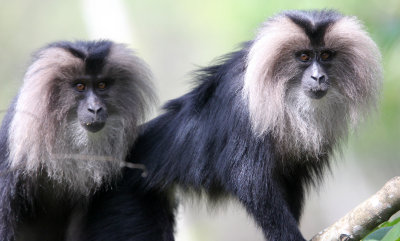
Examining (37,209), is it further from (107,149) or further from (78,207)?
(107,149)

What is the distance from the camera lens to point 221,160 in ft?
17.5

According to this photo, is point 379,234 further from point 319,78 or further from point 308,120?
point 308,120

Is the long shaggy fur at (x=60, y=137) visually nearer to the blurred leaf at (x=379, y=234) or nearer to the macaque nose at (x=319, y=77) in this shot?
the macaque nose at (x=319, y=77)

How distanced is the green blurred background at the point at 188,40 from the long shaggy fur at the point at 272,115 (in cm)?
283

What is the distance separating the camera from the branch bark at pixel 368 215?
163 inches

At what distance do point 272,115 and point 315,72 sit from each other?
45cm

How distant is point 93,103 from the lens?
206 inches

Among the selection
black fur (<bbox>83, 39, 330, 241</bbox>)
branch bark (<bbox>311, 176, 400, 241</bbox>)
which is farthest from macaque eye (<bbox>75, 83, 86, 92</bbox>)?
branch bark (<bbox>311, 176, 400, 241</bbox>)

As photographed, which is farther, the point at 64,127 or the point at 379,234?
the point at 64,127

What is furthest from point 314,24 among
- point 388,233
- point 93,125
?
point 388,233

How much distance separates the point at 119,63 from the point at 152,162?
876mm

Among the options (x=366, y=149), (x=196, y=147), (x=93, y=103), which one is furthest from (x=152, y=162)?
(x=366, y=149)

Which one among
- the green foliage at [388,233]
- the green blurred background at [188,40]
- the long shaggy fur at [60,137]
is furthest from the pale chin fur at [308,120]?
the green blurred background at [188,40]

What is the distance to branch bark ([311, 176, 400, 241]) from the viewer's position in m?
4.14
